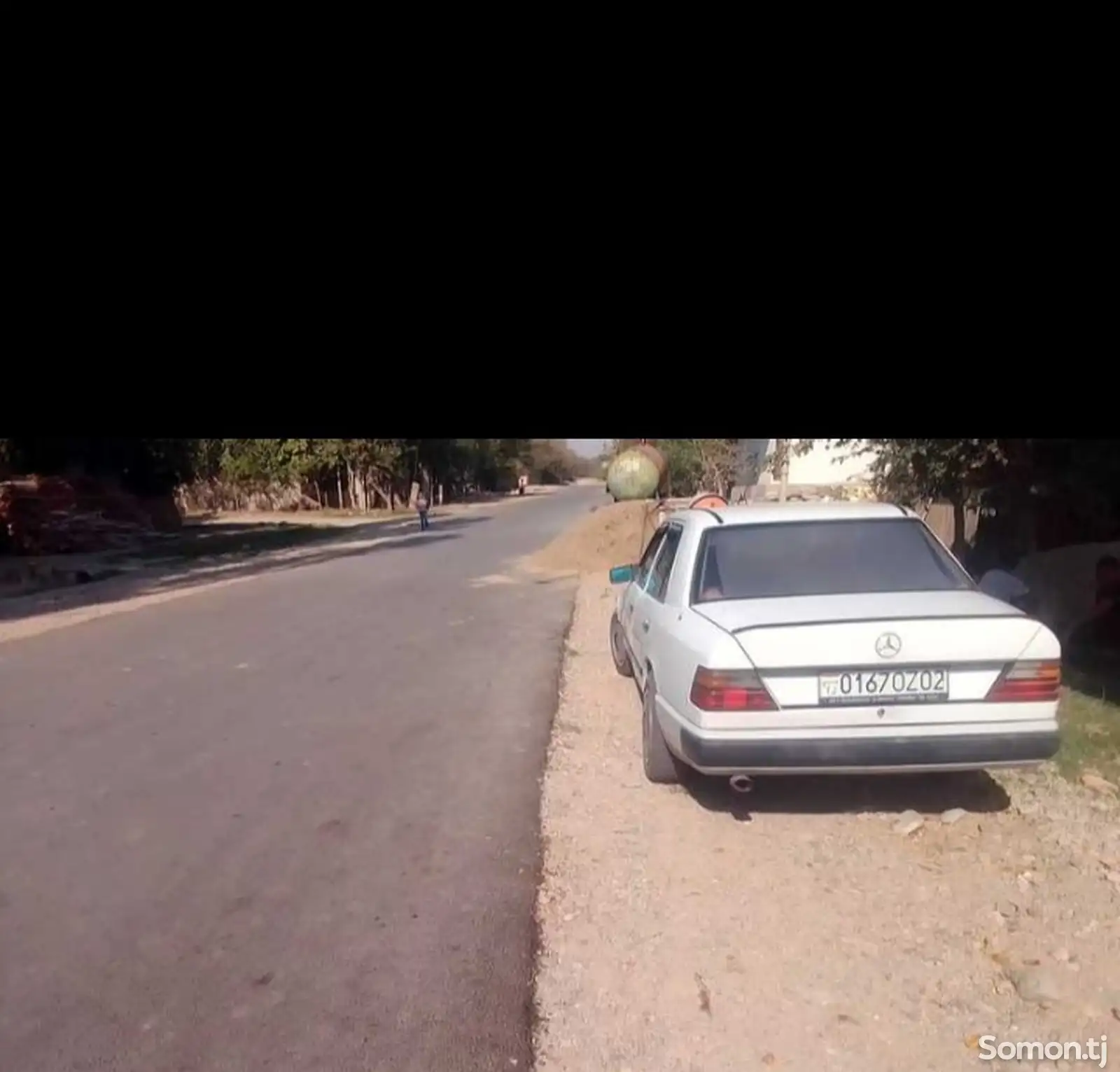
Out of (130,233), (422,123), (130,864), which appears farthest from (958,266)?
(130,864)

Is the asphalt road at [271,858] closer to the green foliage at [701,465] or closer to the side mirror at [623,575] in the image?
the side mirror at [623,575]

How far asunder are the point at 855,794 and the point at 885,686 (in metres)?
0.88

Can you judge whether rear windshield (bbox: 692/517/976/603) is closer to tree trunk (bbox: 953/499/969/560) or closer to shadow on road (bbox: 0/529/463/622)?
tree trunk (bbox: 953/499/969/560)

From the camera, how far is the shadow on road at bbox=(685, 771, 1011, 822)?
14.5 feet

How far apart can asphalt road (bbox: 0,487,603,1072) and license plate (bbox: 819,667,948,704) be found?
154 centimetres

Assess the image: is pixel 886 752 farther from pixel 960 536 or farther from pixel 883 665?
pixel 960 536

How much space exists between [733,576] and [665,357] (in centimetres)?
359

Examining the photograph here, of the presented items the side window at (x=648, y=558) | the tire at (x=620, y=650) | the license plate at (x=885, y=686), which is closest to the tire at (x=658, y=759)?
the license plate at (x=885, y=686)

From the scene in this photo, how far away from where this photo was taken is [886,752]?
157 inches

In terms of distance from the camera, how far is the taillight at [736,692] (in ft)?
13.1

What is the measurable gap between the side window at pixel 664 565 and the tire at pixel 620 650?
3.63 feet

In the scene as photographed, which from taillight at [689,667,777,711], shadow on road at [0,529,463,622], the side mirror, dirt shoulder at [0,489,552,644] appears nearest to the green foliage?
shadow on road at [0,529,463,622]

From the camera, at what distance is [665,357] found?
1.37 metres

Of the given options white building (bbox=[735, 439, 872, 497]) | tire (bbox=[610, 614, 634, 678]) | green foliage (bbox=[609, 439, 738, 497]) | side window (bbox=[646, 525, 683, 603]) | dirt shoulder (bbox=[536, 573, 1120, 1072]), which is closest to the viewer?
dirt shoulder (bbox=[536, 573, 1120, 1072])
